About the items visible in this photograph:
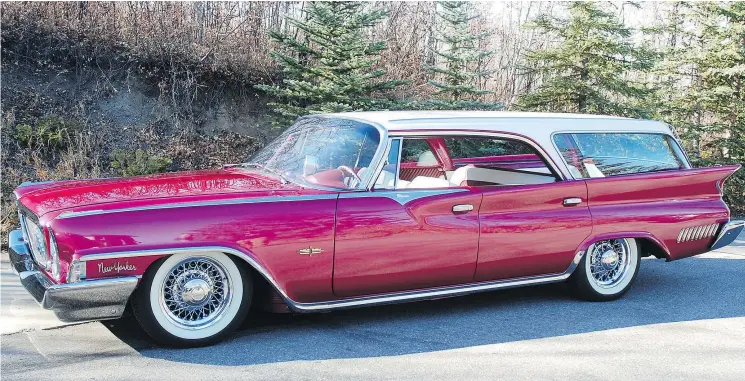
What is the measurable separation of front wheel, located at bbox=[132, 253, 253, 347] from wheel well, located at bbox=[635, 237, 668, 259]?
333cm

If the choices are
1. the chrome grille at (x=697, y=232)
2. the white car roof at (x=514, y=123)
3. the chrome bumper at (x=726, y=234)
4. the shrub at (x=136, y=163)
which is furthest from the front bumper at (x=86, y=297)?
the shrub at (x=136, y=163)

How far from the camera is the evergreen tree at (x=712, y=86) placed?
13672 mm

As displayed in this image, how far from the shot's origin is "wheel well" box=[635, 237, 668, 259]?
6270mm

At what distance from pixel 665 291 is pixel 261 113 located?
328 inches

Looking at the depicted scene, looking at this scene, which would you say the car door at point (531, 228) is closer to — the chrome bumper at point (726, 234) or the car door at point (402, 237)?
the car door at point (402, 237)

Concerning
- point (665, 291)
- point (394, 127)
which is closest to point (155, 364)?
point (394, 127)

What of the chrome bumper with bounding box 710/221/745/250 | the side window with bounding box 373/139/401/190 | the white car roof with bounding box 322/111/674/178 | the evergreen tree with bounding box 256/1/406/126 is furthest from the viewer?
the evergreen tree with bounding box 256/1/406/126

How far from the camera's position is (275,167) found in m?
5.74

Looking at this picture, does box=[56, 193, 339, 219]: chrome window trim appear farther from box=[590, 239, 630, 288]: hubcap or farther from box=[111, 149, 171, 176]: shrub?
box=[111, 149, 171, 176]: shrub

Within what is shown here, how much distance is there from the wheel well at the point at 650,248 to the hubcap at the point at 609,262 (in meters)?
0.18

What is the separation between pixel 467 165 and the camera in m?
5.81

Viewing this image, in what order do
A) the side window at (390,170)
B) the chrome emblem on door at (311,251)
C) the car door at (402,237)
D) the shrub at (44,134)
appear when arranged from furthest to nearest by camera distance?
the shrub at (44,134), the side window at (390,170), the car door at (402,237), the chrome emblem on door at (311,251)

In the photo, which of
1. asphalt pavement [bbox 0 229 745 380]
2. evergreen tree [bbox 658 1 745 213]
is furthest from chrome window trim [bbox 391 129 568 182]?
evergreen tree [bbox 658 1 745 213]

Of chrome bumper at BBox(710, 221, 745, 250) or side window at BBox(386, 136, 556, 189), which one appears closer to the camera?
side window at BBox(386, 136, 556, 189)
